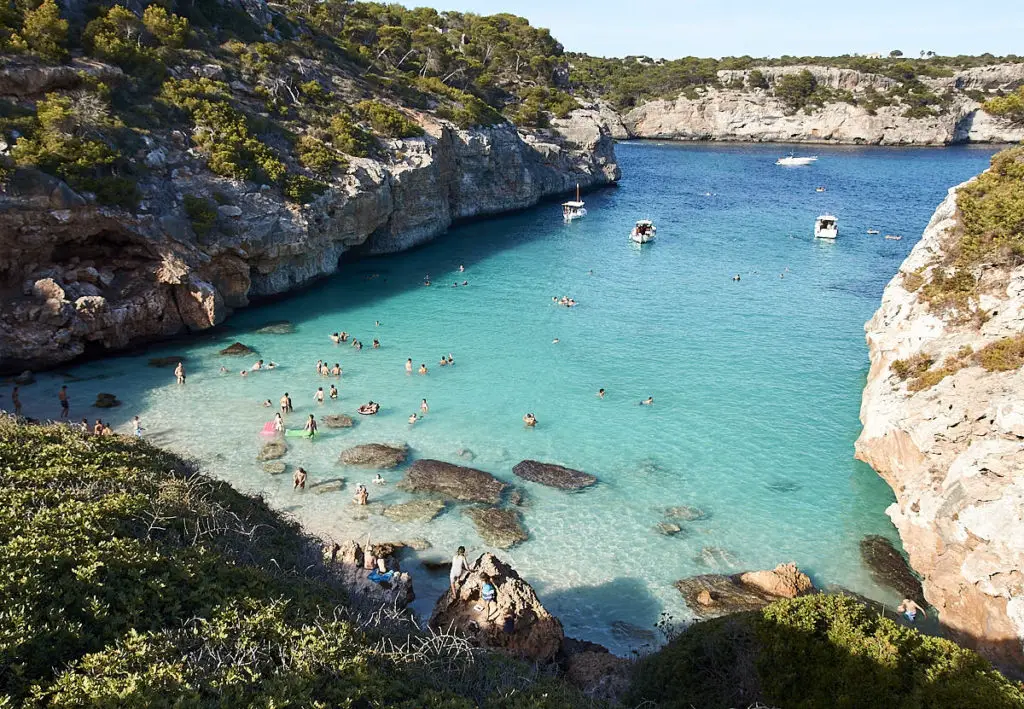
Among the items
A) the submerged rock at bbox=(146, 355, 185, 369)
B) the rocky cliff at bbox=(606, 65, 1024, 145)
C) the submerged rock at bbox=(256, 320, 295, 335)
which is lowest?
the submerged rock at bbox=(146, 355, 185, 369)

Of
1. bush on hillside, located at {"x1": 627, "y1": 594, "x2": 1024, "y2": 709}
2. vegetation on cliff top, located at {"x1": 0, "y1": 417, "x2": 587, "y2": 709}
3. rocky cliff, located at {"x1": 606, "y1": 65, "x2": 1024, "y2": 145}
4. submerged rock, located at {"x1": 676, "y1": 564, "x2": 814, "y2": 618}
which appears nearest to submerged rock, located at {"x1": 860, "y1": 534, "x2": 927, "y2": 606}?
submerged rock, located at {"x1": 676, "y1": 564, "x2": 814, "y2": 618}

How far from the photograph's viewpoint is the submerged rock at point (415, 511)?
2077cm

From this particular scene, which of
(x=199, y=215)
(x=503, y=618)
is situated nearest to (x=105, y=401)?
(x=199, y=215)

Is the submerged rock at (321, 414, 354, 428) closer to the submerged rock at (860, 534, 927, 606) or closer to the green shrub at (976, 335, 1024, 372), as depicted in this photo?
the submerged rock at (860, 534, 927, 606)

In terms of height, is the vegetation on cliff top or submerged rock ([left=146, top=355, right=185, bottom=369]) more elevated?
the vegetation on cliff top

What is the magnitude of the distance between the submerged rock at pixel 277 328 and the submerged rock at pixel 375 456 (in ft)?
43.6

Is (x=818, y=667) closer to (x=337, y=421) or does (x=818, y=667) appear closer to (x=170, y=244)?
(x=337, y=421)

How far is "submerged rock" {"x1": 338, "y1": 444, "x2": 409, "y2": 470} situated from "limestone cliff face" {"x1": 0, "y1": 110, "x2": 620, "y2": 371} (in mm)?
14952

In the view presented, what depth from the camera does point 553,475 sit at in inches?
902

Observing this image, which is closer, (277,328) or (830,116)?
(277,328)

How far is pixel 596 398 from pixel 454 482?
897cm

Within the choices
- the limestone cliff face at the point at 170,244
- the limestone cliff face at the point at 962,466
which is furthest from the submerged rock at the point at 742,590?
the limestone cliff face at the point at 170,244

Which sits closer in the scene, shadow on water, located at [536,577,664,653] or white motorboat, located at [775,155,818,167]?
shadow on water, located at [536,577,664,653]

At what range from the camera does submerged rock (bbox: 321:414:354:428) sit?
26.4 metres
